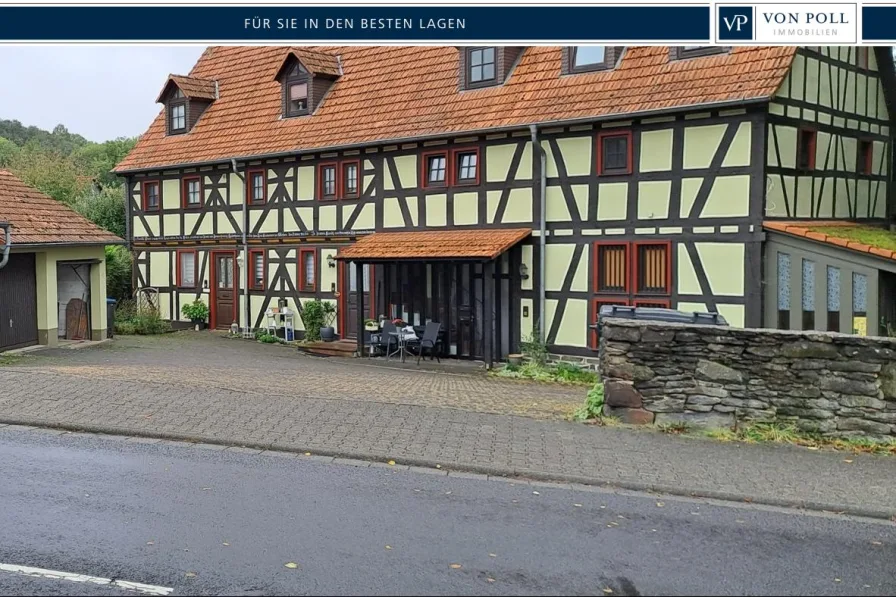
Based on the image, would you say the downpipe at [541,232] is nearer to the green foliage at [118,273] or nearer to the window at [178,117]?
the window at [178,117]

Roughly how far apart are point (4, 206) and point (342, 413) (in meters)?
12.3

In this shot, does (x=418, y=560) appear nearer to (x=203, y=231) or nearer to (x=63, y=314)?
(x=63, y=314)

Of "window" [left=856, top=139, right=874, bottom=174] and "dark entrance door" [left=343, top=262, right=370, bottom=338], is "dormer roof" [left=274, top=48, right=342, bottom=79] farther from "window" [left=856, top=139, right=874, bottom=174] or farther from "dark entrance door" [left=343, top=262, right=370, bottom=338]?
"window" [left=856, top=139, right=874, bottom=174]

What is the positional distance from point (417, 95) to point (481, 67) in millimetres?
1808

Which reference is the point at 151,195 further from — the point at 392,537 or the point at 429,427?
the point at 392,537

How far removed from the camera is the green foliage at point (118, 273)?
91.5ft

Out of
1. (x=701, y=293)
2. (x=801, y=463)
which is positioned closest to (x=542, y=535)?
(x=801, y=463)

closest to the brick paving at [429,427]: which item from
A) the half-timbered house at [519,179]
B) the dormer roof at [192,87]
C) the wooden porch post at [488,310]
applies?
the wooden porch post at [488,310]

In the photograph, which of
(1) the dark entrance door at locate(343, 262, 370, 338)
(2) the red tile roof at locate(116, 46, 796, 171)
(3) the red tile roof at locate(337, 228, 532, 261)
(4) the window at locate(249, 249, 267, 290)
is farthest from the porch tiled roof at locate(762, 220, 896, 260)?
(4) the window at locate(249, 249, 267, 290)

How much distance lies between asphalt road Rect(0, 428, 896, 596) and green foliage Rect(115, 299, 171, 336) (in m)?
17.2

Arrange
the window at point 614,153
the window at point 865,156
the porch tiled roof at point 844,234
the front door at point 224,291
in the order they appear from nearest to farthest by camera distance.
Answer: the porch tiled roof at point 844,234, the window at point 614,153, the window at point 865,156, the front door at point 224,291

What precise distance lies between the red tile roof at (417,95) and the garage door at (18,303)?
6.51 meters

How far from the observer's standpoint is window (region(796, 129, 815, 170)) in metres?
17.0

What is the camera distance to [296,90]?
2419cm
